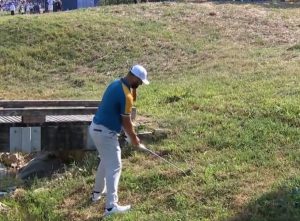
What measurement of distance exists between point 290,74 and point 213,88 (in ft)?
5.51

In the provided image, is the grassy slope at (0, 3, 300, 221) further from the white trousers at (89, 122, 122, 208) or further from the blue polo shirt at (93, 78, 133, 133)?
the blue polo shirt at (93, 78, 133, 133)

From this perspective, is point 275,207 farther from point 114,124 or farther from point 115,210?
point 114,124

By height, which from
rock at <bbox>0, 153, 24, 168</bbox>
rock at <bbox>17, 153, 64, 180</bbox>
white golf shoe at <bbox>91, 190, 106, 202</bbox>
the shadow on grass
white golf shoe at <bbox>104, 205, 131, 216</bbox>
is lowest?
rock at <bbox>0, 153, 24, 168</bbox>

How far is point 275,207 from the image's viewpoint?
25.5 ft

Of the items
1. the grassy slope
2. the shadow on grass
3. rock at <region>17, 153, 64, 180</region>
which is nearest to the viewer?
the shadow on grass

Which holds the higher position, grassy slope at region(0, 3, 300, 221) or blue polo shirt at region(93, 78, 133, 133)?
blue polo shirt at region(93, 78, 133, 133)

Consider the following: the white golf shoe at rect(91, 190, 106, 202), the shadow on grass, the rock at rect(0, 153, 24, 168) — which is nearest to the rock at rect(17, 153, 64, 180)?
the rock at rect(0, 153, 24, 168)

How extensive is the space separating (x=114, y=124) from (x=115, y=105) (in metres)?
0.25

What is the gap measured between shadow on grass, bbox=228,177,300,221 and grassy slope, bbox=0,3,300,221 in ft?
0.05

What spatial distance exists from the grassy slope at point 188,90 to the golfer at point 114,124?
45cm

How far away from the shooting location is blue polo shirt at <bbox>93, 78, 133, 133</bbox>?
7.93 metres

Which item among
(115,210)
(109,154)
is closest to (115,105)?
(109,154)

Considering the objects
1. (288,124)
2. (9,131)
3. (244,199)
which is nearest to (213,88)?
(288,124)

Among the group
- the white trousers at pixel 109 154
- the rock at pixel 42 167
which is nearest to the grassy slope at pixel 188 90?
the white trousers at pixel 109 154
